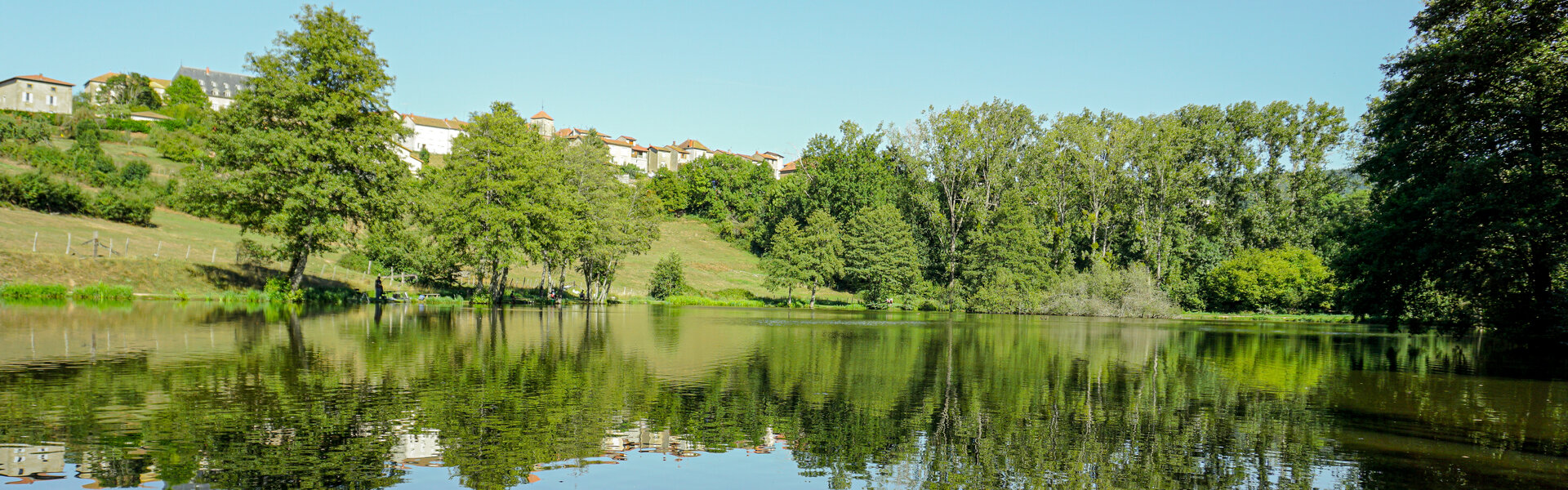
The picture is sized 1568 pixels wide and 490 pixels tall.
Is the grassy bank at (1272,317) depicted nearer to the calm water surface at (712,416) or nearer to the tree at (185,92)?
the calm water surface at (712,416)

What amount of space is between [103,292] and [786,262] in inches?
1862

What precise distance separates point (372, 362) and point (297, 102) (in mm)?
28856

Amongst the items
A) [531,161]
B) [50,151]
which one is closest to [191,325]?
[531,161]

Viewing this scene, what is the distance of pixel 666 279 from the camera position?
2734 inches

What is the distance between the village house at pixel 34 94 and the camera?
139375 millimetres

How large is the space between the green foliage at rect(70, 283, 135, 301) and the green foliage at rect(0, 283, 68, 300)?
1.69 feet

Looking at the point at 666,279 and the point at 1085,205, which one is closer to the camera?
the point at 666,279

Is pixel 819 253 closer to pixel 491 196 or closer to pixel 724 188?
pixel 491 196

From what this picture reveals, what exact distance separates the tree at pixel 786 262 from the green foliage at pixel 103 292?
45.5 metres

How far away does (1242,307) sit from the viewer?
243ft

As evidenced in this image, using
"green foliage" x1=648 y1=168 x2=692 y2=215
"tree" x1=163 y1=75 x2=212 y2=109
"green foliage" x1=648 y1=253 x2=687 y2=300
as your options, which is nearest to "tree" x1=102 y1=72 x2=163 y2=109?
"tree" x1=163 y1=75 x2=212 y2=109

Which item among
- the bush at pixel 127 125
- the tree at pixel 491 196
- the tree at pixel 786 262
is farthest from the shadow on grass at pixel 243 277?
the bush at pixel 127 125

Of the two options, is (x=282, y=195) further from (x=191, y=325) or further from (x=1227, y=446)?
(x=1227, y=446)

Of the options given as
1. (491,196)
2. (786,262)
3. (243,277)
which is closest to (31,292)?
(243,277)
